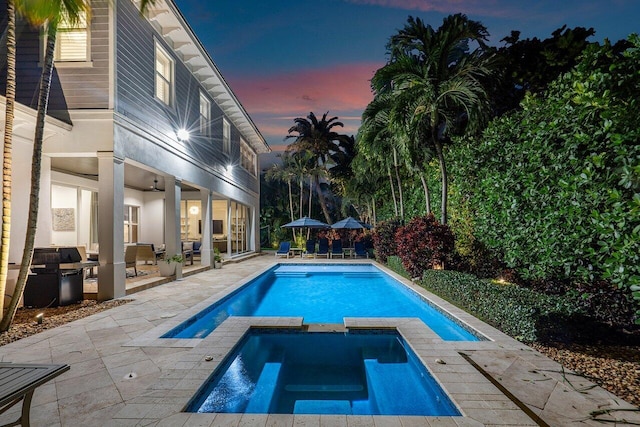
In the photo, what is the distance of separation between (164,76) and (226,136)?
208 inches

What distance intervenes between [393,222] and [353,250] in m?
4.34

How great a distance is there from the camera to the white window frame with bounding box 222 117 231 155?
14.3 metres

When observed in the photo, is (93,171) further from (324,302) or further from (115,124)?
(324,302)

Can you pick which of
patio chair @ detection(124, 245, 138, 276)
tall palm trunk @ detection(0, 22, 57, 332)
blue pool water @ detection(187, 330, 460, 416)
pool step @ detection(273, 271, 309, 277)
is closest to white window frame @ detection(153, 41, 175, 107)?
tall palm trunk @ detection(0, 22, 57, 332)

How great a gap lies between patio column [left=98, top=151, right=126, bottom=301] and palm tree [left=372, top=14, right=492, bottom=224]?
22.5 feet

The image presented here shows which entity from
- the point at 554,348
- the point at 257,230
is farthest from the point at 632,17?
the point at 257,230

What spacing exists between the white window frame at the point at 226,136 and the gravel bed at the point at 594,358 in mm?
10113

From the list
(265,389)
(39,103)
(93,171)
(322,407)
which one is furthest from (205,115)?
(322,407)

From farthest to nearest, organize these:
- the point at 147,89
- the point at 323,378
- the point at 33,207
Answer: the point at 147,89
the point at 33,207
the point at 323,378

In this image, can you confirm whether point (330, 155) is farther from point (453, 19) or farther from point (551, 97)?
point (551, 97)

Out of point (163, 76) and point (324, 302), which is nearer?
point (324, 302)

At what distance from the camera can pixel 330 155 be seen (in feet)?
87.4

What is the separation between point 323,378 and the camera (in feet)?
12.7

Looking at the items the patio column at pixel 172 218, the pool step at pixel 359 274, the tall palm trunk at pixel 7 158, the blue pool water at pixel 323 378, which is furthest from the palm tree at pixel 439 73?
the tall palm trunk at pixel 7 158
